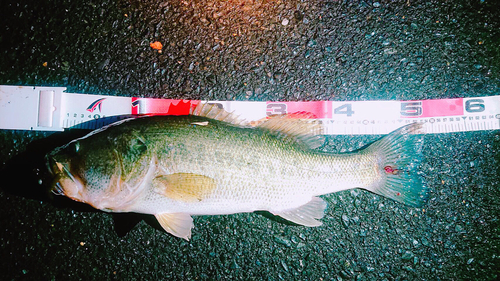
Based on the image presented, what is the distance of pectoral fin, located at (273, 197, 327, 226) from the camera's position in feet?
7.75

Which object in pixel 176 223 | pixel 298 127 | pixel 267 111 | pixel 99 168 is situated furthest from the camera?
pixel 267 111

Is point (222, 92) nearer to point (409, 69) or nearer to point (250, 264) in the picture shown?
point (250, 264)

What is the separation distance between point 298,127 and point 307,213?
751 mm

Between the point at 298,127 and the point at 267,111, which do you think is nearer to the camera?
the point at 298,127

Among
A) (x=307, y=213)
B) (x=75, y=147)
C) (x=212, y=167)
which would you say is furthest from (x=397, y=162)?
(x=75, y=147)

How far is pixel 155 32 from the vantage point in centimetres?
275

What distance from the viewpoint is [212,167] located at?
2.14 metres

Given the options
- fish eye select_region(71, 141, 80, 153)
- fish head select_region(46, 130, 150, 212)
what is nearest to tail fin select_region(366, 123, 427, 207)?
fish head select_region(46, 130, 150, 212)

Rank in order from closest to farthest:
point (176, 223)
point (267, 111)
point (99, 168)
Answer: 1. point (99, 168)
2. point (176, 223)
3. point (267, 111)

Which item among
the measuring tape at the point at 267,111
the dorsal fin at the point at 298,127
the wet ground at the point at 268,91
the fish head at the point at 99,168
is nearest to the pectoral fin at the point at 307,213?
the wet ground at the point at 268,91

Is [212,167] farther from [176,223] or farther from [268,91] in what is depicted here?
[268,91]

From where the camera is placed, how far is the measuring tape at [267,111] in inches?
103

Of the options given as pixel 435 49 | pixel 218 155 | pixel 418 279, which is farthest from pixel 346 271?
pixel 435 49

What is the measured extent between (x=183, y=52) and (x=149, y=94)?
54cm
